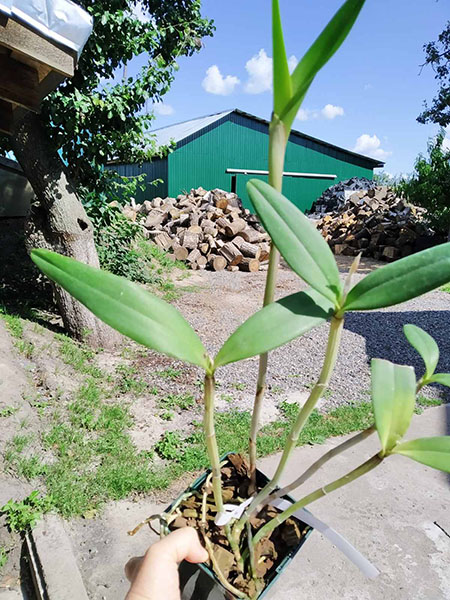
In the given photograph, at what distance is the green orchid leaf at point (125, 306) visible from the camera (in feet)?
1.74

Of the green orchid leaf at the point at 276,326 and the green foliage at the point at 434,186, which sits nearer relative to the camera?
the green orchid leaf at the point at 276,326

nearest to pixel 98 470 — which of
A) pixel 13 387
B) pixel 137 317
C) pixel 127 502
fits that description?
pixel 127 502

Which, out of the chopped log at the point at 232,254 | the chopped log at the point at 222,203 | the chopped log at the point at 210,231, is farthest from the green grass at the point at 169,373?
the chopped log at the point at 222,203

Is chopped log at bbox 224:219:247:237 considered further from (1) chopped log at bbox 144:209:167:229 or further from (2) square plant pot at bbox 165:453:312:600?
(2) square plant pot at bbox 165:453:312:600

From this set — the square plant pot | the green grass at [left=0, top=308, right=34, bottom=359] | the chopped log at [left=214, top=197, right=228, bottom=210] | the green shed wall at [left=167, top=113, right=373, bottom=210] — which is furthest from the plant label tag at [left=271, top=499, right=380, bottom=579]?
the green shed wall at [left=167, top=113, right=373, bottom=210]

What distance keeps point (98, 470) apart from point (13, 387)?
964 millimetres

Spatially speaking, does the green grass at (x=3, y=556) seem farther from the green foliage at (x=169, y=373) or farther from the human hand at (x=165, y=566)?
the green foliage at (x=169, y=373)

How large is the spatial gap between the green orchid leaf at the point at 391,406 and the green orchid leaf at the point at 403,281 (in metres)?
0.12

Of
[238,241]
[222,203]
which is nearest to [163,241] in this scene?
[238,241]

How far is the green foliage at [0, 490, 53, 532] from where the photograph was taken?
196 centimetres

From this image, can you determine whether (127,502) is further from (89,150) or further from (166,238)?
(166,238)

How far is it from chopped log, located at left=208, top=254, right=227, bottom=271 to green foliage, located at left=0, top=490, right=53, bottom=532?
6593mm

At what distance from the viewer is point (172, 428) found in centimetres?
295

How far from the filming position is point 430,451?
1.89 ft
